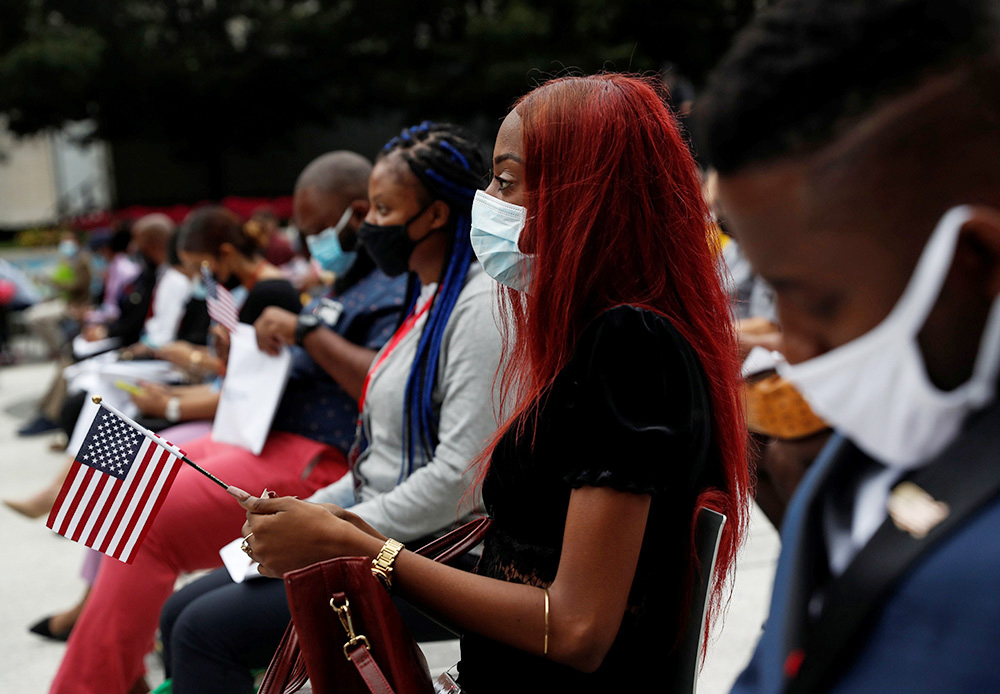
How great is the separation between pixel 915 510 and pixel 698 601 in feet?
2.52

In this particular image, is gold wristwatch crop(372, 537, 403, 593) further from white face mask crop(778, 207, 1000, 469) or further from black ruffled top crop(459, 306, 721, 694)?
white face mask crop(778, 207, 1000, 469)

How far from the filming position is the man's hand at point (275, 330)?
8.75 feet

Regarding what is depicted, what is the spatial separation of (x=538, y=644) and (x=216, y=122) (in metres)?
25.2

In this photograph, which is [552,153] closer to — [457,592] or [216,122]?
[457,592]

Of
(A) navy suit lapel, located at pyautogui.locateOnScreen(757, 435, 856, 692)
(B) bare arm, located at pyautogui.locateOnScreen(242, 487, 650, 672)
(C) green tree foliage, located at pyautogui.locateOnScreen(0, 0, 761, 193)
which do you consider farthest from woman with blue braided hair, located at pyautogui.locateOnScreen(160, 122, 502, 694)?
(C) green tree foliage, located at pyautogui.locateOnScreen(0, 0, 761, 193)

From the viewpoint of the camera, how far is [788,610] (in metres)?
0.81

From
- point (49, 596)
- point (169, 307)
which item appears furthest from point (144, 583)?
point (169, 307)

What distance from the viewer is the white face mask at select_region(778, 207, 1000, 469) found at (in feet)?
2.30

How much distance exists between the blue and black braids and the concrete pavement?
0.79m

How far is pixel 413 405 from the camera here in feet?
7.00

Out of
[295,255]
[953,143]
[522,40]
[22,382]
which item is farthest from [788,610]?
[522,40]

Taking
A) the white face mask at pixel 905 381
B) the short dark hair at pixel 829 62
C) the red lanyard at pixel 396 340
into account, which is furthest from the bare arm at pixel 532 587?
the red lanyard at pixel 396 340

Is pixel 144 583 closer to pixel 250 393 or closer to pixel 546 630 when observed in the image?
pixel 250 393

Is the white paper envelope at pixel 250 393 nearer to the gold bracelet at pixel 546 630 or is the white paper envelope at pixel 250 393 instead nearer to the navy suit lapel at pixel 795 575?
the gold bracelet at pixel 546 630
